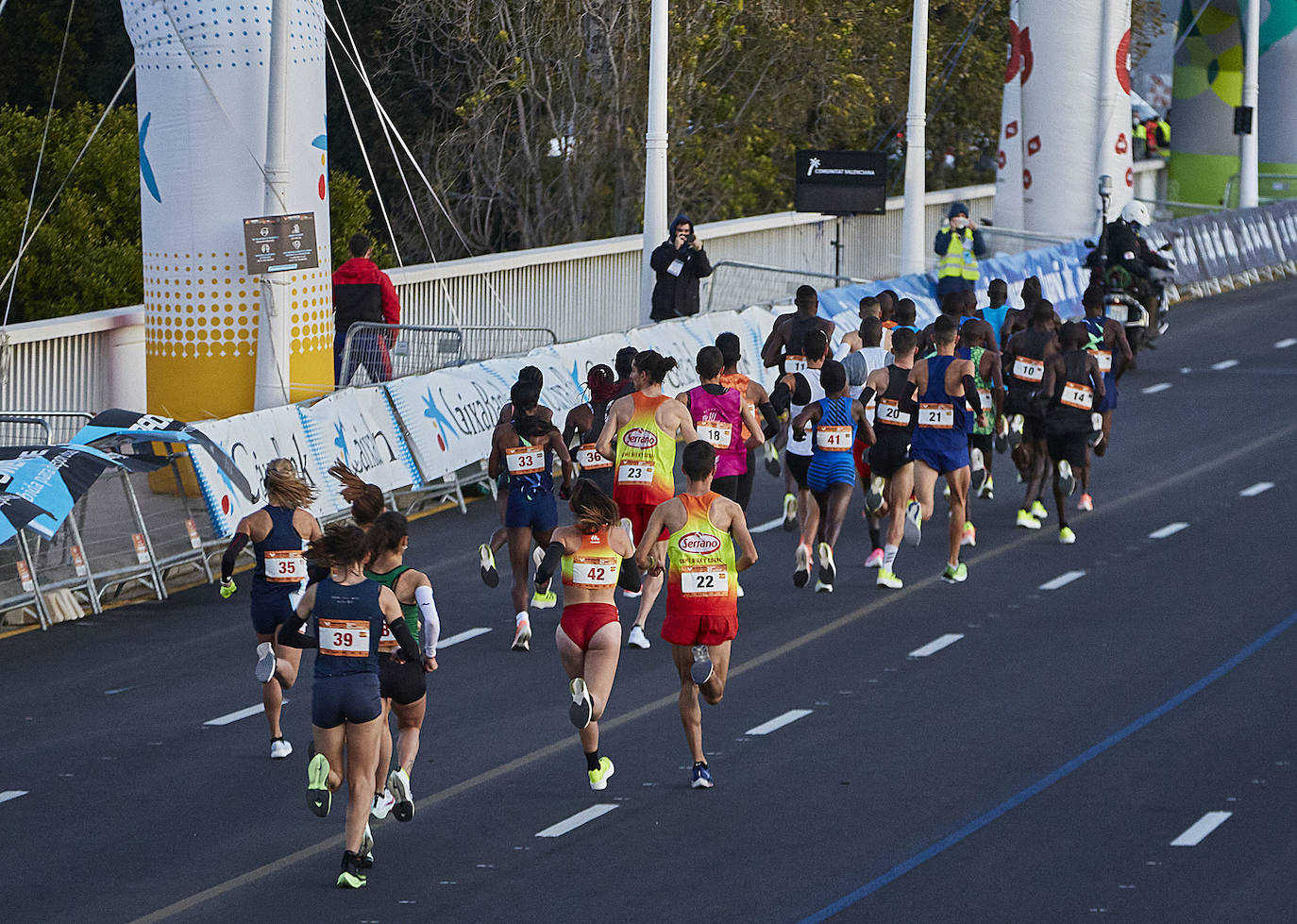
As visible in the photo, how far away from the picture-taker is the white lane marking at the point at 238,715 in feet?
43.4

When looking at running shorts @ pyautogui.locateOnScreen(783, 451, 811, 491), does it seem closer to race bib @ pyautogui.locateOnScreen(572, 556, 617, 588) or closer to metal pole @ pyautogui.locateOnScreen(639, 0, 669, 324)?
race bib @ pyautogui.locateOnScreen(572, 556, 617, 588)

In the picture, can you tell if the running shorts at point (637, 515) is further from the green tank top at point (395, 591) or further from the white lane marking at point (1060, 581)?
the green tank top at point (395, 591)

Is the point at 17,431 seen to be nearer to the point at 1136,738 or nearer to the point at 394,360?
the point at 394,360

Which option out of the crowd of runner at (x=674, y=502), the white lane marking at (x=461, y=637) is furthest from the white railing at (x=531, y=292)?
the white lane marking at (x=461, y=637)

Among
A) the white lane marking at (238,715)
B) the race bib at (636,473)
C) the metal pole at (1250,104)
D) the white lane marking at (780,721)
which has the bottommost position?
the white lane marking at (238,715)

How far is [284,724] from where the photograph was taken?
13086 millimetres

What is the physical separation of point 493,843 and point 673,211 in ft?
83.2

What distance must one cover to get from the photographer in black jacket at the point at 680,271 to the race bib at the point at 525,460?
975 cm

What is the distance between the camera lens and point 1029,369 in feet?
60.2

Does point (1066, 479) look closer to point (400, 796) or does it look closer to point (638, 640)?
point (638, 640)

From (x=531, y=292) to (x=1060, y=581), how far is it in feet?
36.6

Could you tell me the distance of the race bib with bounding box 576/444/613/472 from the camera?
49.9 feet

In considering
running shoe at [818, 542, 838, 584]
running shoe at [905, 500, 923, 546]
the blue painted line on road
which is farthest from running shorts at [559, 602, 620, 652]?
running shoe at [905, 500, 923, 546]

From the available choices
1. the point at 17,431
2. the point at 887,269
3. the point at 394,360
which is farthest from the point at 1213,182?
the point at 17,431
